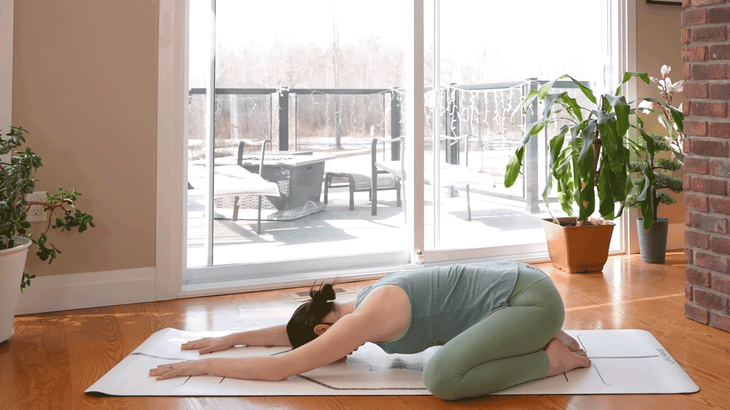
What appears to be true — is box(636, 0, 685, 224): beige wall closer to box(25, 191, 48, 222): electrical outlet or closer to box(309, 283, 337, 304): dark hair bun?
box(309, 283, 337, 304): dark hair bun

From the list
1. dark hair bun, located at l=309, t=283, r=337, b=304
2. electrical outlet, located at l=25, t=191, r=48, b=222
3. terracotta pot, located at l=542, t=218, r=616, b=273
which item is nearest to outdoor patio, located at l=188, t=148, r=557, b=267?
terracotta pot, located at l=542, t=218, r=616, b=273

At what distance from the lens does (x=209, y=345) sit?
234 cm

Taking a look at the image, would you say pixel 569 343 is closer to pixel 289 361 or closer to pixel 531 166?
pixel 289 361

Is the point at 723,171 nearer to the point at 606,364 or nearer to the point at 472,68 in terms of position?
the point at 606,364

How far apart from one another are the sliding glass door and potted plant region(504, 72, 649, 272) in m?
0.32

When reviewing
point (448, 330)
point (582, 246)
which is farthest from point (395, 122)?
point (448, 330)

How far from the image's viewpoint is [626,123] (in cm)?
334

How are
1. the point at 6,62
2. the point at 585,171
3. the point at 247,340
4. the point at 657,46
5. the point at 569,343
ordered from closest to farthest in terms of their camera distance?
1. the point at 569,343
2. the point at 247,340
3. the point at 6,62
4. the point at 585,171
5. the point at 657,46

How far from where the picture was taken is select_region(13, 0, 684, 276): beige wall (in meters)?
2.83

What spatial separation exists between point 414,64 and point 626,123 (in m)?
1.10

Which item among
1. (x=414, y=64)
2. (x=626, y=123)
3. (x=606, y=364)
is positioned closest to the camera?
(x=606, y=364)

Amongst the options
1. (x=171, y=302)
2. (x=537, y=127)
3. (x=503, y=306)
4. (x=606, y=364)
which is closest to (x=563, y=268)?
(x=537, y=127)

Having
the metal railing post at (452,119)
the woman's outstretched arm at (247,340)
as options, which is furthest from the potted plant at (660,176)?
the woman's outstretched arm at (247,340)

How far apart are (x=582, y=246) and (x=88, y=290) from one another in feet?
7.99
